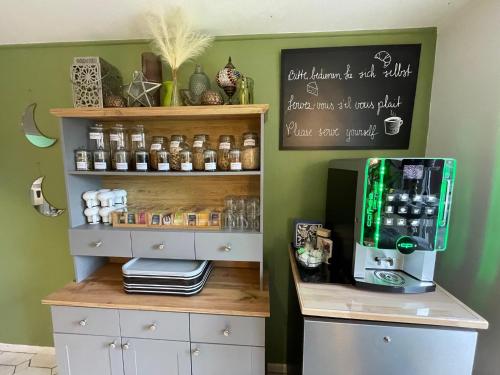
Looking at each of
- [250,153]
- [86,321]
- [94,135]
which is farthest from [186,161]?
[86,321]

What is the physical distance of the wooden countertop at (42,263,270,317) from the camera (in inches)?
45.2

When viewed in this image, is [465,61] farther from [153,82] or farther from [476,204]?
[153,82]

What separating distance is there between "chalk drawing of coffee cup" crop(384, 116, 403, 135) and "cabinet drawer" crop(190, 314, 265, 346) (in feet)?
4.13

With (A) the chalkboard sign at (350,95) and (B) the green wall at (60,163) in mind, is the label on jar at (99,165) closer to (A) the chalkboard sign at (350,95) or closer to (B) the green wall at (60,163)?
(B) the green wall at (60,163)

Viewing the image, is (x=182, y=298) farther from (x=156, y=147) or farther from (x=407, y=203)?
(x=407, y=203)

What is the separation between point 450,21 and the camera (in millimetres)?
1254

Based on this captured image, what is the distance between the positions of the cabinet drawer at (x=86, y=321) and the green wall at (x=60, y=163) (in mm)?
572

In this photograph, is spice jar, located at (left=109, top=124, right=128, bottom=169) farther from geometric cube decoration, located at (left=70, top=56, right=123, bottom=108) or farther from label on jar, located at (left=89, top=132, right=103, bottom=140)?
geometric cube decoration, located at (left=70, top=56, right=123, bottom=108)

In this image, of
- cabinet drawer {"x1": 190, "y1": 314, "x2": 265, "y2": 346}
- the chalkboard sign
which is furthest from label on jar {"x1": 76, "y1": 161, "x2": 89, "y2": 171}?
the chalkboard sign

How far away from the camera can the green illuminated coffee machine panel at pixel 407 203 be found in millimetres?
919

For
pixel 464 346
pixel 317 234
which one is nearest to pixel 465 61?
pixel 317 234

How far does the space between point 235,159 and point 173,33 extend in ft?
2.28

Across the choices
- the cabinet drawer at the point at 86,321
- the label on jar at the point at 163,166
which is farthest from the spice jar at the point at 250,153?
the cabinet drawer at the point at 86,321

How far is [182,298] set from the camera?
123cm
